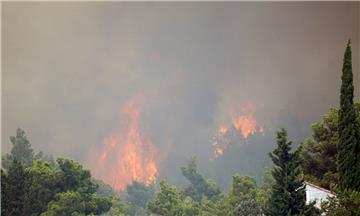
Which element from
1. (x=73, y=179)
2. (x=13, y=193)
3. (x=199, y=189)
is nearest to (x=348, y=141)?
(x=13, y=193)

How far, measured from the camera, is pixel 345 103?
3303 centimetres

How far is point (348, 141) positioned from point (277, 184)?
547cm

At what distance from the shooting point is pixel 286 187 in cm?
3108

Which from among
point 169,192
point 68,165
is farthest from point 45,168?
point 169,192

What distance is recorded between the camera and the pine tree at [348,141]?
104ft

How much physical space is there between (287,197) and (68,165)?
29.6 m

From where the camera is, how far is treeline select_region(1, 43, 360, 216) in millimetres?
31031

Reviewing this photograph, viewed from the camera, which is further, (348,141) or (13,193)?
(13,193)

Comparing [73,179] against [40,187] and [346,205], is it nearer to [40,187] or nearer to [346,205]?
[40,187]

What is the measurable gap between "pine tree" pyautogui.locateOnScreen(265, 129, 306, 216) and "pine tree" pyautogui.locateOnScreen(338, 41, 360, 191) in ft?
10.3

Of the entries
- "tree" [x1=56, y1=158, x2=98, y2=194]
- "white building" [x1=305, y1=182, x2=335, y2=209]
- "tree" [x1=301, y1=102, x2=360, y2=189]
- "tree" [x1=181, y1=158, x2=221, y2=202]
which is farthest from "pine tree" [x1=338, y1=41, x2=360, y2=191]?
"tree" [x1=181, y1=158, x2=221, y2=202]

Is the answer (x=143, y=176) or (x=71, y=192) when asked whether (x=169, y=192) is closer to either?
(x=71, y=192)

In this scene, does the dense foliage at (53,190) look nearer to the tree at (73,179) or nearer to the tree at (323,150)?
the tree at (73,179)

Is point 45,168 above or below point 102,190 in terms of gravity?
below
